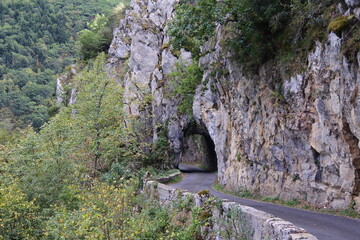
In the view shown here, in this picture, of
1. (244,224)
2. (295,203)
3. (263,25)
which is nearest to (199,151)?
(263,25)

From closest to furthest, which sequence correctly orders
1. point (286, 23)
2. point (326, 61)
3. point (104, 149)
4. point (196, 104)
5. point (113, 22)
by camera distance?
point (326, 61)
point (286, 23)
point (104, 149)
point (196, 104)
point (113, 22)

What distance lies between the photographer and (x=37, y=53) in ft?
238

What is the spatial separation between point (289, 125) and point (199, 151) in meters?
31.3

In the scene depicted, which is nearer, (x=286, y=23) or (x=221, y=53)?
(x=286, y=23)

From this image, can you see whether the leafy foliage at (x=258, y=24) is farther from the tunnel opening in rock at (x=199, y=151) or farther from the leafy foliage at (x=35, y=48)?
the leafy foliage at (x=35, y=48)

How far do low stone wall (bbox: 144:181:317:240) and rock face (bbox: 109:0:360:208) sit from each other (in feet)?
15.5

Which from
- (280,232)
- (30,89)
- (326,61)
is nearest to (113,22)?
(30,89)

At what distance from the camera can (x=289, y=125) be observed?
1275 cm

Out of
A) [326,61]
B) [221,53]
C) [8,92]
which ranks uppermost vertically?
[8,92]

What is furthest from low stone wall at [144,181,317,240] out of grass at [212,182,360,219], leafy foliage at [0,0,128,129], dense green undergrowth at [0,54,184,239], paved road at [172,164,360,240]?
leafy foliage at [0,0,128,129]

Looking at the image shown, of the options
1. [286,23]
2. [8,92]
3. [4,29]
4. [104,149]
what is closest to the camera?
[286,23]

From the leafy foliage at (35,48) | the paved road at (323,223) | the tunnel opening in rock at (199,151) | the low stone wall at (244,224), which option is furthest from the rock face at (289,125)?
the leafy foliage at (35,48)

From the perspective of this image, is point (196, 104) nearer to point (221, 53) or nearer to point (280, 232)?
point (221, 53)

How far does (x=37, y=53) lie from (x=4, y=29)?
8697 millimetres
